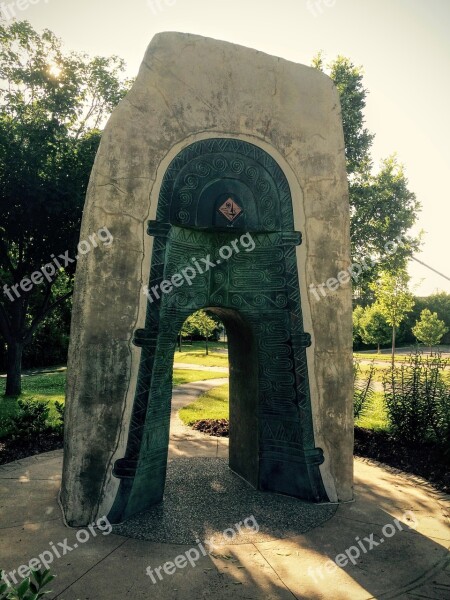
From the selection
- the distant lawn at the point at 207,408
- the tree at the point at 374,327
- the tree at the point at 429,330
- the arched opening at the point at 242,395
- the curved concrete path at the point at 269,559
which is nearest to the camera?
the curved concrete path at the point at 269,559

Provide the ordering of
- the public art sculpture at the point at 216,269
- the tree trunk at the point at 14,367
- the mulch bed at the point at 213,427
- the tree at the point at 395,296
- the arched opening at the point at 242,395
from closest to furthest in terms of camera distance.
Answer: the public art sculpture at the point at 216,269 → the arched opening at the point at 242,395 → the mulch bed at the point at 213,427 → the tree trunk at the point at 14,367 → the tree at the point at 395,296

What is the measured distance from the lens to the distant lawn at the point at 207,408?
10125 mm

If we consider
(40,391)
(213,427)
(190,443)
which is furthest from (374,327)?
(190,443)

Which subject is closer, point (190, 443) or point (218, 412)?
point (190, 443)

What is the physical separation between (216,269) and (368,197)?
11.4 meters

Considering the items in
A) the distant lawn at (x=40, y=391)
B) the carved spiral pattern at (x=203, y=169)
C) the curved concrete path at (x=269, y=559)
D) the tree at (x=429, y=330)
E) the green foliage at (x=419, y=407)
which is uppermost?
the carved spiral pattern at (x=203, y=169)

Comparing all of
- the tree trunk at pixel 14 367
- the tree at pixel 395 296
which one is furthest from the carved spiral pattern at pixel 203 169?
the tree at pixel 395 296

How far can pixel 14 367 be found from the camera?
12.7 metres

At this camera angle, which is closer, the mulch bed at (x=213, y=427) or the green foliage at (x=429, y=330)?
the mulch bed at (x=213, y=427)

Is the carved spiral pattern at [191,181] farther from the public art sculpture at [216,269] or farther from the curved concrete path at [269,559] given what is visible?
the curved concrete path at [269,559]

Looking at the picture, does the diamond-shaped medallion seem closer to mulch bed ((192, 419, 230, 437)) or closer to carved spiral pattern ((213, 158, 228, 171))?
carved spiral pattern ((213, 158, 228, 171))

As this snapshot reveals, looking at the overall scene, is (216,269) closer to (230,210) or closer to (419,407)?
(230,210)

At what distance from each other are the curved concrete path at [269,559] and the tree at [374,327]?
85.3ft

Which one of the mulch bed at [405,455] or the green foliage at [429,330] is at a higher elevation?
the green foliage at [429,330]
